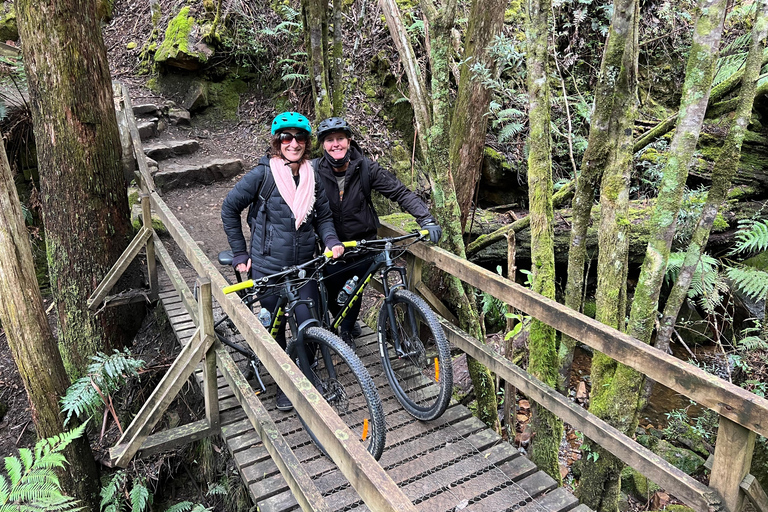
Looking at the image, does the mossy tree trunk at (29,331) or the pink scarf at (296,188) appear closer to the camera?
the pink scarf at (296,188)

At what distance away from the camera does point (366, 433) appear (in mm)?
3703

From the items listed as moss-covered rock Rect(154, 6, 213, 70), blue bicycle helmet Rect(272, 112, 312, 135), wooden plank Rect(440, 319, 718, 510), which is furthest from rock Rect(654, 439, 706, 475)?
moss-covered rock Rect(154, 6, 213, 70)

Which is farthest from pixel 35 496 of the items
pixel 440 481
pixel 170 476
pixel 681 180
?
pixel 681 180

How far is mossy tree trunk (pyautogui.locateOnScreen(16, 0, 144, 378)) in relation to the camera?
5.74 m

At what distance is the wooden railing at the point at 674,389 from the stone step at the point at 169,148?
8290 millimetres

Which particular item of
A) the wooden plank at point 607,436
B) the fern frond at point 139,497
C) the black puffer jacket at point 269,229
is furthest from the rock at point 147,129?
the wooden plank at point 607,436

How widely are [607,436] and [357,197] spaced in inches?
107

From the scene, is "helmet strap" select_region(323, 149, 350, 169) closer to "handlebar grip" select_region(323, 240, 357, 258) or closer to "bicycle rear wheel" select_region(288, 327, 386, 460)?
"handlebar grip" select_region(323, 240, 357, 258)

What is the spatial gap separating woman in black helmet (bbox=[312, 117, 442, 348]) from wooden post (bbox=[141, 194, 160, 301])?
2.79m

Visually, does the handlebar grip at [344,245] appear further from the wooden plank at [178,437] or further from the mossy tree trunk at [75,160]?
the mossy tree trunk at [75,160]

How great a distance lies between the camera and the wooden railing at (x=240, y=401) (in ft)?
7.02

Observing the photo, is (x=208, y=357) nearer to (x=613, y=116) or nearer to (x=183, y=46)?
(x=613, y=116)

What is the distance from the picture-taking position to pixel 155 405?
13.4ft

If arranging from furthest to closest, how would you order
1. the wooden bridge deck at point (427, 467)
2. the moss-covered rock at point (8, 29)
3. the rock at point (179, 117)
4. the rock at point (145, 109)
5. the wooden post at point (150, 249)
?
1. the rock at point (179, 117)
2. the moss-covered rock at point (8, 29)
3. the rock at point (145, 109)
4. the wooden post at point (150, 249)
5. the wooden bridge deck at point (427, 467)
